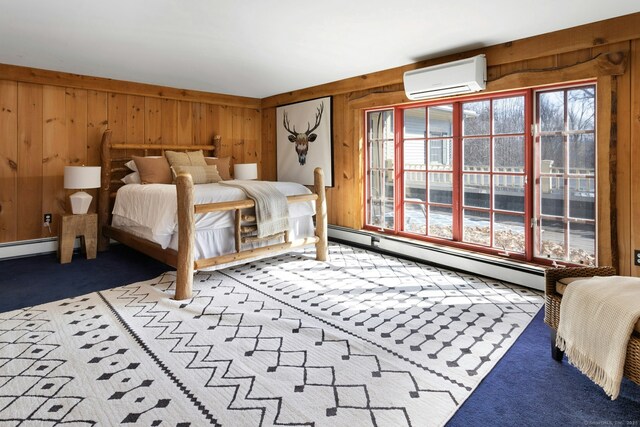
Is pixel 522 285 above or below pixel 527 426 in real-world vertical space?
above

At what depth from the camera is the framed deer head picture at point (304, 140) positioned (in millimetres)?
5321

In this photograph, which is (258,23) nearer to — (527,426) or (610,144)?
(610,144)

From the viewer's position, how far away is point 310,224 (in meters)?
4.38

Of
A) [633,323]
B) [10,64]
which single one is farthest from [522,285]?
[10,64]

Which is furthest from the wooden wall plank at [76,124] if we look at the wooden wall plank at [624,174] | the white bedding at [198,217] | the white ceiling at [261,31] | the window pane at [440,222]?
the wooden wall plank at [624,174]

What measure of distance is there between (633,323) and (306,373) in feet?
4.78

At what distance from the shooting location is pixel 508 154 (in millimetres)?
3674

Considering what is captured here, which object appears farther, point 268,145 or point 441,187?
point 268,145

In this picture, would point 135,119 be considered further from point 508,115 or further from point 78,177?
point 508,115

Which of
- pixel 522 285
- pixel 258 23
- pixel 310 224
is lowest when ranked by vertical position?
pixel 522 285

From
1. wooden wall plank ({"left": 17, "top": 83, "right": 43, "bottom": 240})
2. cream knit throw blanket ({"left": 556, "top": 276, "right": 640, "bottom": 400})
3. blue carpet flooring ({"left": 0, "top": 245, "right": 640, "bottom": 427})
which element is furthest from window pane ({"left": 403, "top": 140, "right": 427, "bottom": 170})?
wooden wall plank ({"left": 17, "top": 83, "right": 43, "bottom": 240})

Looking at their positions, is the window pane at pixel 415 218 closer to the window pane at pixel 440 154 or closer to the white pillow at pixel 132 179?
the window pane at pixel 440 154

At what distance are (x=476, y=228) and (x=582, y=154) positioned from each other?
117cm

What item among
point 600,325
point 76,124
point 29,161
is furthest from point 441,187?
point 29,161
